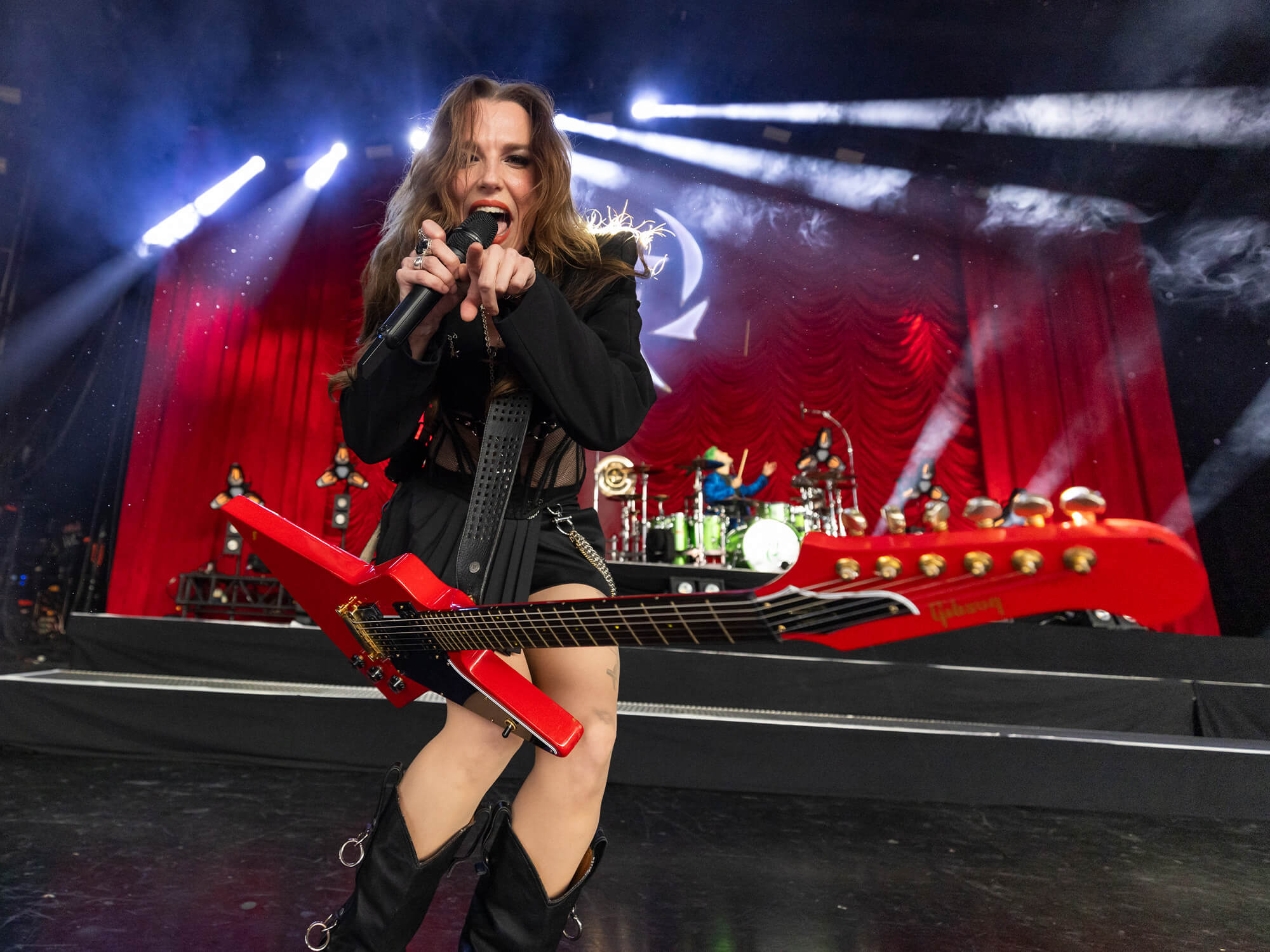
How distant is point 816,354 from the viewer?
7742mm

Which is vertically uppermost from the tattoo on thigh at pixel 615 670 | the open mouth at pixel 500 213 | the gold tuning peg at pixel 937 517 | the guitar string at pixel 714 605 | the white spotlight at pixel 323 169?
the white spotlight at pixel 323 169

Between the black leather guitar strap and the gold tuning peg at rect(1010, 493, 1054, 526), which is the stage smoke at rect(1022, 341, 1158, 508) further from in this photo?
the gold tuning peg at rect(1010, 493, 1054, 526)

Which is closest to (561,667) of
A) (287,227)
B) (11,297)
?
(11,297)

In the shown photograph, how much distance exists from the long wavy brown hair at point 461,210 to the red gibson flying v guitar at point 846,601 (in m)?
0.48

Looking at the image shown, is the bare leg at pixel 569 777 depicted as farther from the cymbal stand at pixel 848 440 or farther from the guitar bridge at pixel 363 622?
the cymbal stand at pixel 848 440

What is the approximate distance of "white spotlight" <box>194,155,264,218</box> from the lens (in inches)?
252

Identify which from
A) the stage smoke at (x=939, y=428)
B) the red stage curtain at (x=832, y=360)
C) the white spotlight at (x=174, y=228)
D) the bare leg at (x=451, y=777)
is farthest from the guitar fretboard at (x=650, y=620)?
the stage smoke at (x=939, y=428)

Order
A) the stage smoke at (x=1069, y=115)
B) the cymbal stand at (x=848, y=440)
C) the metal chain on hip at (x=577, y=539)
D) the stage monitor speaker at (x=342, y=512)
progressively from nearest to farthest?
the metal chain on hip at (x=577, y=539)
the stage smoke at (x=1069, y=115)
the stage monitor speaker at (x=342, y=512)
the cymbal stand at (x=848, y=440)

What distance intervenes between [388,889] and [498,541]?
1.62ft

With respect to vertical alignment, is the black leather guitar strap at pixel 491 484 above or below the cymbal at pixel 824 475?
below

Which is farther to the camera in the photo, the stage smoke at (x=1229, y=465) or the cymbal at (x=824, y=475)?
the cymbal at (x=824, y=475)

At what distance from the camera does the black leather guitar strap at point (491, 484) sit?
941 mm

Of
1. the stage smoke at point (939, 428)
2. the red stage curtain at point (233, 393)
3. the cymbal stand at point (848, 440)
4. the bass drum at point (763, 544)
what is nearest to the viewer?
the bass drum at point (763, 544)

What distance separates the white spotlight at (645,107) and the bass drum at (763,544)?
432 centimetres
